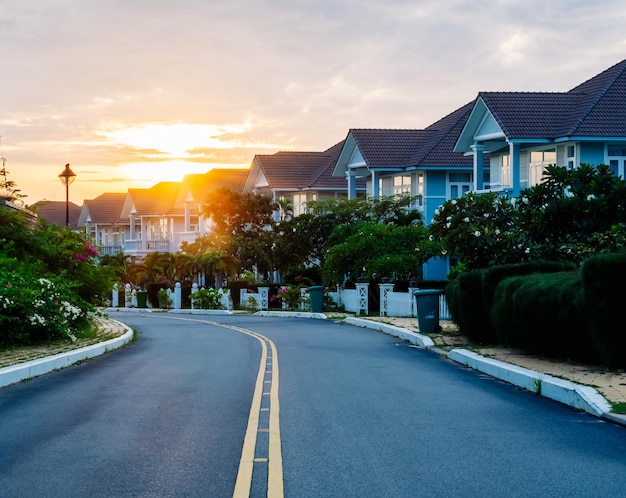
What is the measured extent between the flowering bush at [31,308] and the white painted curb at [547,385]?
32.9ft

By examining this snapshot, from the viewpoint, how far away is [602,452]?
919 cm

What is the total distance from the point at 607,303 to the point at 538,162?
27417 mm

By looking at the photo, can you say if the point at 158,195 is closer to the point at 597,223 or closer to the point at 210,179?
the point at 210,179

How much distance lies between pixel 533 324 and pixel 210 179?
66809mm

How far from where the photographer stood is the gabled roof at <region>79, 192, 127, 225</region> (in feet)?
334

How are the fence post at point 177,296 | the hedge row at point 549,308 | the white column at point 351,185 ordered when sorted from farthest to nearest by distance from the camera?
the fence post at point 177,296 → the white column at point 351,185 → the hedge row at point 549,308

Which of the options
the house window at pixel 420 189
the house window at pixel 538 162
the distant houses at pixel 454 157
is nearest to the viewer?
the distant houses at pixel 454 157

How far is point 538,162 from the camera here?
41031mm

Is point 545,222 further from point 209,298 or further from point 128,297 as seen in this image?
point 128,297

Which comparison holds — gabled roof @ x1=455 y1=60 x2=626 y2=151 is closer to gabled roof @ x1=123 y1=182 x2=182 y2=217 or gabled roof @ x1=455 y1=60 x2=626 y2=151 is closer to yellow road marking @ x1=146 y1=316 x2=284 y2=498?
yellow road marking @ x1=146 y1=316 x2=284 y2=498

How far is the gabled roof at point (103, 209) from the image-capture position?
334ft

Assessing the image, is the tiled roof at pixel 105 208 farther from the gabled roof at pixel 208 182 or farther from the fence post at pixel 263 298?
the fence post at pixel 263 298

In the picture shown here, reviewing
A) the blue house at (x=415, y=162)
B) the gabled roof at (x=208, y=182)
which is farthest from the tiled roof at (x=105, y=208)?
the blue house at (x=415, y=162)

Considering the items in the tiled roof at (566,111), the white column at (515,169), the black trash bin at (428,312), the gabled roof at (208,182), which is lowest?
the black trash bin at (428,312)
